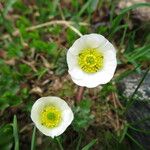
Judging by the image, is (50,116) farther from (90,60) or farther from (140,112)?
(140,112)

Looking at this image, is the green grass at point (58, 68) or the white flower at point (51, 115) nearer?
the white flower at point (51, 115)

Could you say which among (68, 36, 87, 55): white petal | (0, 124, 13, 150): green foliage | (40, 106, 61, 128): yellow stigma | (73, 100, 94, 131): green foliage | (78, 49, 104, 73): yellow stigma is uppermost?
(68, 36, 87, 55): white petal

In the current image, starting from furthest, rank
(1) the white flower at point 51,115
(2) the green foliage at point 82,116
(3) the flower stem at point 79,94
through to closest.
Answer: (3) the flower stem at point 79,94 < (2) the green foliage at point 82,116 < (1) the white flower at point 51,115

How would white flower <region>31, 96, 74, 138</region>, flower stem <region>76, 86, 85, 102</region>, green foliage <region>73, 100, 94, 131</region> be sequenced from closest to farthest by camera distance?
white flower <region>31, 96, 74, 138</region> → green foliage <region>73, 100, 94, 131</region> → flower stem <region>76, 86, 85, 102</region>

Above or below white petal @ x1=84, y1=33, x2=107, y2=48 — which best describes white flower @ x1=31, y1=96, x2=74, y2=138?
below

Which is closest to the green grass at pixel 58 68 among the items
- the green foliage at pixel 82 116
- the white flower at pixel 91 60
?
the green foliage at pixel 82 116

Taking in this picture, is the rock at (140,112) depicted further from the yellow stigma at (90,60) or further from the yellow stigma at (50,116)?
the yellow stigma at (50,116)

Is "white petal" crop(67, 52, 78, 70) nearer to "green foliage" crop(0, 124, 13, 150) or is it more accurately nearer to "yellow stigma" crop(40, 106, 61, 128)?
"yellow stigma" crop(40, 106, 61, 128)

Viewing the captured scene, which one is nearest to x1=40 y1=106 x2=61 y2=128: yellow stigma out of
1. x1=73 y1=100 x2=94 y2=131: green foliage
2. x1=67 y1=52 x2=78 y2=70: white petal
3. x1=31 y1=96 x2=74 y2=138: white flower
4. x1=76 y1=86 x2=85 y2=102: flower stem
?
x1=31 y1=96 x2=74 y2=138: white flower

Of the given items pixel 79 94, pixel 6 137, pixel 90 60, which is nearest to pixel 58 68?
pixel 79 94
